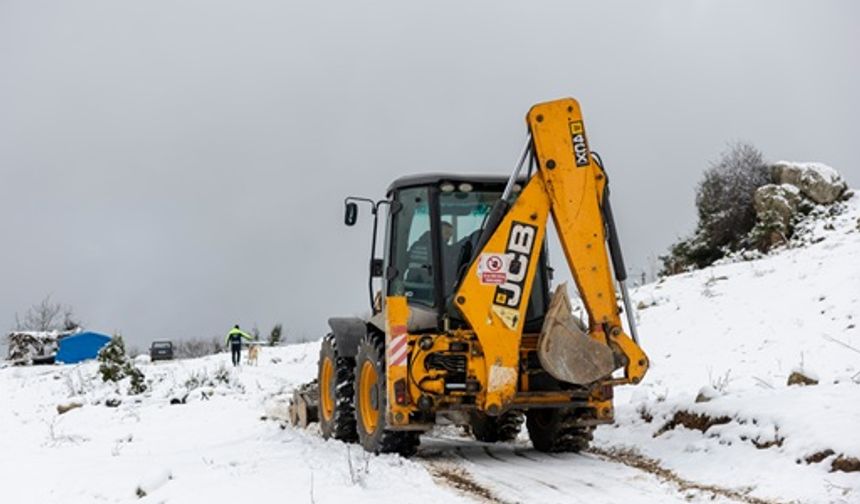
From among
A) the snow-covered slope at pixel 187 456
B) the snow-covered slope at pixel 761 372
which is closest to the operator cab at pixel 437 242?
the snow-covered slope at pixel 187 456

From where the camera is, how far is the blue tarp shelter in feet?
152

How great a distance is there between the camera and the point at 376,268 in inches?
382

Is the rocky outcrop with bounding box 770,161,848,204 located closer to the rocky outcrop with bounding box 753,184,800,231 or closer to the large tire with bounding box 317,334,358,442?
the rocky outcrop with bounding box 753,184,800,231

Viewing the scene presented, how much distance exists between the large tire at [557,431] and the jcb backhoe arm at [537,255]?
90cm

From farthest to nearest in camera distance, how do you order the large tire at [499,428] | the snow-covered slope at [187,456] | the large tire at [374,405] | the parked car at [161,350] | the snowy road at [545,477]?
the parked car at [161,350] → the large tire at [499,428] → the large tire at [374,405] → the snow-covered slope at [187,456] → the snowy road at [545,477]

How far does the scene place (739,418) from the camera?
7715 mm

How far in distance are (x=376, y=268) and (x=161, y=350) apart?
38.9 metres

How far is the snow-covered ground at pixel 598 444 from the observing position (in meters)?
6.34

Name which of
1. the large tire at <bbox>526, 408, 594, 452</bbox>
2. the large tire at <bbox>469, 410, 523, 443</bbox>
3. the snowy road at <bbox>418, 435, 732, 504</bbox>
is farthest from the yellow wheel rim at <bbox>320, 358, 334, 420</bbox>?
the large tire at <bbox>526, 408, 594, 452</bbox>

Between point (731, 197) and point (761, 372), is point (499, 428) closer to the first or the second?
point (761, 372)

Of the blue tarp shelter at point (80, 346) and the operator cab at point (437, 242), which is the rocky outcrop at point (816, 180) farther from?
the blue tarp shelter at point (80, 346)

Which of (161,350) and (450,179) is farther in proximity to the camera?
(161,350)

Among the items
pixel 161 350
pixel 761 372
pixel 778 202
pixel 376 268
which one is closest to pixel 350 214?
pixel 376 268

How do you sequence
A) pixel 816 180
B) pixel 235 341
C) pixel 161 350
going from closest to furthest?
pixel 816 180 < pixel 235 341 < pixel 161 350
